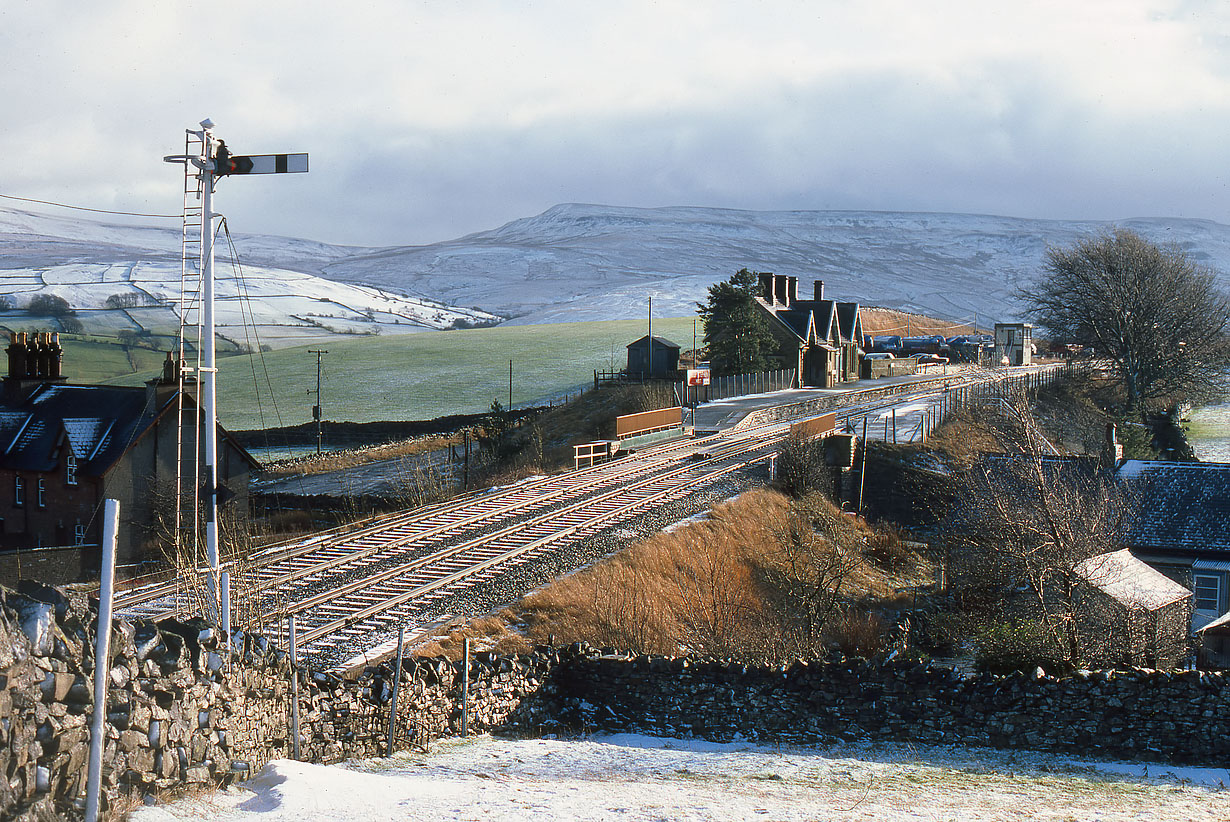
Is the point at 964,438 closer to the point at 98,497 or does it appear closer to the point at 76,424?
the point at 98,497

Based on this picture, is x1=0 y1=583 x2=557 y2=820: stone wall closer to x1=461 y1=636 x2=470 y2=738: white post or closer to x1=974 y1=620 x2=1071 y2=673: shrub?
x1=461 y1=636 x2=470 y2=738: white post

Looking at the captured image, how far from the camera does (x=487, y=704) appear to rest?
14.7 m

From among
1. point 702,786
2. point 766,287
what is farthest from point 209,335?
point 766,287

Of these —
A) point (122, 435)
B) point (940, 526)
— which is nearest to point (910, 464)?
point (940, 526)

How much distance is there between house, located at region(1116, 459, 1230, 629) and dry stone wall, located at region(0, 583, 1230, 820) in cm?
1861

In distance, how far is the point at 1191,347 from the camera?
77250mm

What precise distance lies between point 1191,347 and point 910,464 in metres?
42.7

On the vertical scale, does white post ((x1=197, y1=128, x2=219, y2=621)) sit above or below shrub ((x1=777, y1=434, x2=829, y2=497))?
Answer: above

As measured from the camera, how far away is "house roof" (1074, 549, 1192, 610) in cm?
2400

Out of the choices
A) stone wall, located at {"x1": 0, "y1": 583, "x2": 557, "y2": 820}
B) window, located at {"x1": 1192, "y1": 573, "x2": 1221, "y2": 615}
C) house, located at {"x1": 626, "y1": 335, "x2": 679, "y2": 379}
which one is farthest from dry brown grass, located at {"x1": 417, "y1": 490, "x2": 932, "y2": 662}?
house, located at {"x1": 626, "y1": 335, "x2": 679, "y2": 379}

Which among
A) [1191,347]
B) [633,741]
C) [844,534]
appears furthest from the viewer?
[1191,347]

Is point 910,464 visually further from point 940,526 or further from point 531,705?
point 531,705

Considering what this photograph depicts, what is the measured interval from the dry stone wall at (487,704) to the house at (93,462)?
24827 millimetres

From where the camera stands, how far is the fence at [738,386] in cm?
7112
